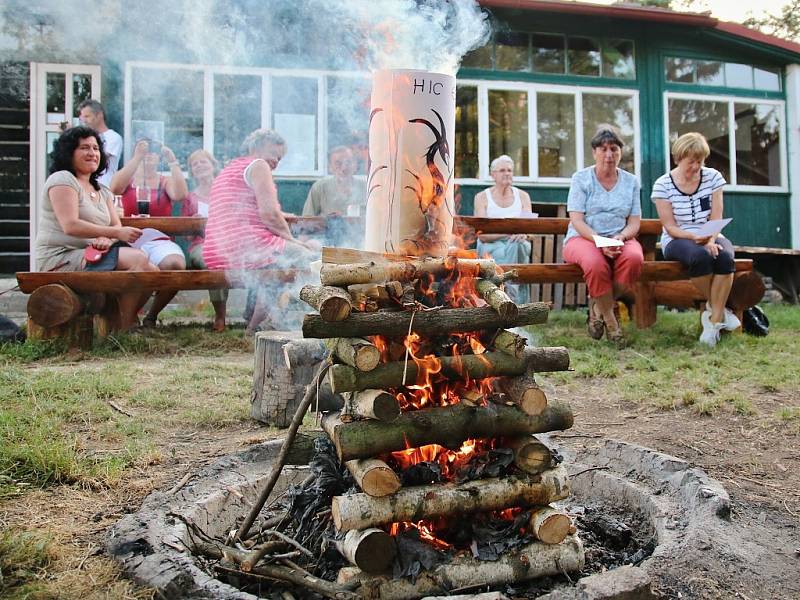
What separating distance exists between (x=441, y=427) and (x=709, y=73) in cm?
A: 1359

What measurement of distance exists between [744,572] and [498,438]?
858 millimetres

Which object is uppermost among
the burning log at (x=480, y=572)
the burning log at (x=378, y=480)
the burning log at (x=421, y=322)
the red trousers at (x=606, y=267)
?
the red trousers at (x=606, y=267)

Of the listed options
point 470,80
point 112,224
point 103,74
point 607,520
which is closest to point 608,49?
point 470,80

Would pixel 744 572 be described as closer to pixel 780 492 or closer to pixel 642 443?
pixel 780 492

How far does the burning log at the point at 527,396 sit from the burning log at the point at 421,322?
0.68ft

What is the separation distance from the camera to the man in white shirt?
25.6 ft

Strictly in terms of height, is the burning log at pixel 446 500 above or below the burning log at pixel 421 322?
below

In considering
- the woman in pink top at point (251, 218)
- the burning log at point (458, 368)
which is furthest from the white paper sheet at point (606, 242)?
the burning log at point (458, 368)

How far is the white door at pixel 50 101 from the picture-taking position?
10188 mm

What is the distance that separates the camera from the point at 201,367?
Result: 525cm

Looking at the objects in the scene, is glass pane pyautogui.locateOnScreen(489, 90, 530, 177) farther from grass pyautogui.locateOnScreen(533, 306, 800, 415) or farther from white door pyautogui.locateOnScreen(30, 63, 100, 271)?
white door pyautogui.locateOnScreen(30, 63, 100, 271)

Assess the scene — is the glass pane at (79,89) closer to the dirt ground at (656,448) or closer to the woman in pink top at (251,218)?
the woman in pink top at (251,218)

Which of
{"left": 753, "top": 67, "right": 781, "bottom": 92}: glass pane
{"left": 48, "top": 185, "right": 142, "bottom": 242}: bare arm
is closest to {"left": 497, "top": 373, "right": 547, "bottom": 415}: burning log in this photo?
{"left": 48, "top": 185, "right": 142, "bottom": 242}: bare arm

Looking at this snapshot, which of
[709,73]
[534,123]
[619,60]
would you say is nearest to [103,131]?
[534,123]
